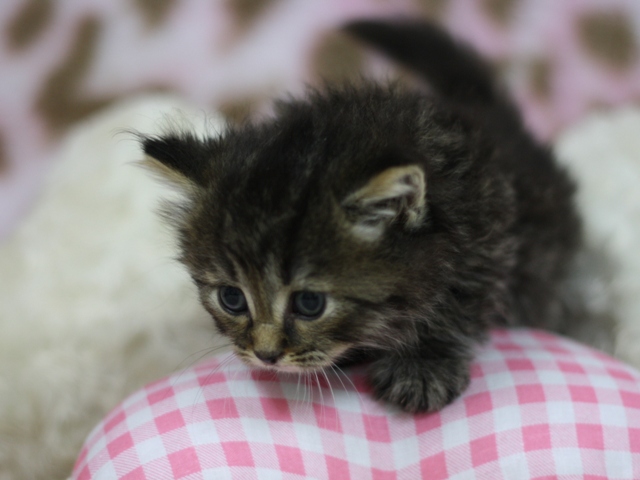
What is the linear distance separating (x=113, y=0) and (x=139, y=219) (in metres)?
1.05

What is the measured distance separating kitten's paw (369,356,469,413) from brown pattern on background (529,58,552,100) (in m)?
1.68

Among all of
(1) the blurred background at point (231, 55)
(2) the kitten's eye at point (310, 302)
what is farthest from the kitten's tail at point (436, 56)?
(2) the kitten's eye at point (310, 302)

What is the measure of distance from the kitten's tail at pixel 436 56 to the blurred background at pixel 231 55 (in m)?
0.53

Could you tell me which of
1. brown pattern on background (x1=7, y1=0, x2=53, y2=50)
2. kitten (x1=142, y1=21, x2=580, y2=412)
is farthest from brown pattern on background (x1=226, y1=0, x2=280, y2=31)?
kitten (x1=142, y1=21, x2=580, y2=412)

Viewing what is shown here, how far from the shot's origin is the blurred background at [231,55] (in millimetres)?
2543

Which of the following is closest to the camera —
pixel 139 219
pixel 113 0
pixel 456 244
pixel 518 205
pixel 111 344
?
pixel 456 244

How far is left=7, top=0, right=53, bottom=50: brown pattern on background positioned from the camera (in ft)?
8.30

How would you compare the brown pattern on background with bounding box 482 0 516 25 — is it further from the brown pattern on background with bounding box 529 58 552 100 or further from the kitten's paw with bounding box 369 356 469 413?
the kitten's paw with bounding box 369 356 469 413

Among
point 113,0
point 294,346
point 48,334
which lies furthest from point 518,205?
point 113,0

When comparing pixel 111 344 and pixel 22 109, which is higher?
pixel 22 109

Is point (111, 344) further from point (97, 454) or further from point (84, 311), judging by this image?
point (97, 454)

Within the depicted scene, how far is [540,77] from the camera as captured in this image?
2.61m

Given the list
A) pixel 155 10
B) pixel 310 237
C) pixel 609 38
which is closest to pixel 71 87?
pixel 155 10

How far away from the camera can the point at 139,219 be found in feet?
6.61
